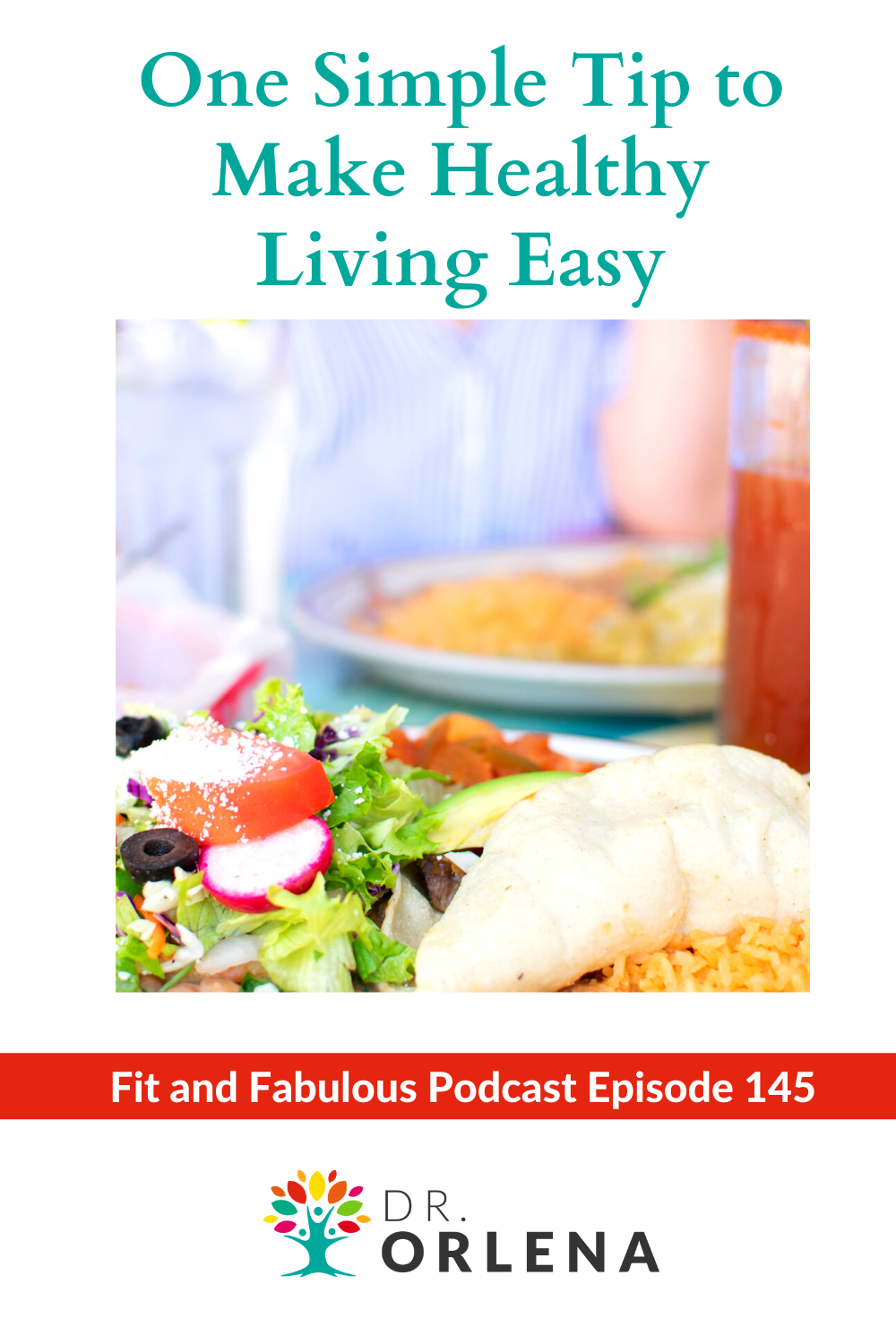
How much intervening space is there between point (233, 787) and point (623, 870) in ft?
1.20

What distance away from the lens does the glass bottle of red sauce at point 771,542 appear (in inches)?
72.9

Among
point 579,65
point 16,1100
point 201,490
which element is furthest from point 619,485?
point 16,1100

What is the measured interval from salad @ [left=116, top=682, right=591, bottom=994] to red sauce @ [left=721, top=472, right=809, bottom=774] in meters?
0.77

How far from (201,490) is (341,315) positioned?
1513mm

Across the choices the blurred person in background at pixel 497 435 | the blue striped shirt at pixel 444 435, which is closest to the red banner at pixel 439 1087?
the blurred person in background at pixel 497 435

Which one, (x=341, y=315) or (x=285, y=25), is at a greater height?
(x=285, y=25)

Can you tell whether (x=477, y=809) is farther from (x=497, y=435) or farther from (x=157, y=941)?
(x=497, y=435)

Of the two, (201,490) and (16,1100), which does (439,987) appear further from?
(201,490)

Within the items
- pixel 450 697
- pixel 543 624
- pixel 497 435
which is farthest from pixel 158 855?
pixel 497 435

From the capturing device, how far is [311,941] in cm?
107

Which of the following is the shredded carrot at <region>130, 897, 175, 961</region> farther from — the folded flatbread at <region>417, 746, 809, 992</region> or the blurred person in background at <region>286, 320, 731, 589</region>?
the blurred person in background at <region>286, 320, 731, 589</region>

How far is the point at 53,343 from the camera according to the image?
1057 mm

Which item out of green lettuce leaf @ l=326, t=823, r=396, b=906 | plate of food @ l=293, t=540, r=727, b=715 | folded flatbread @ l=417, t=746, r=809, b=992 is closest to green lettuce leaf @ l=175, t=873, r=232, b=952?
green lettuce leaf @ l=326, t=823, r=396, b=906
